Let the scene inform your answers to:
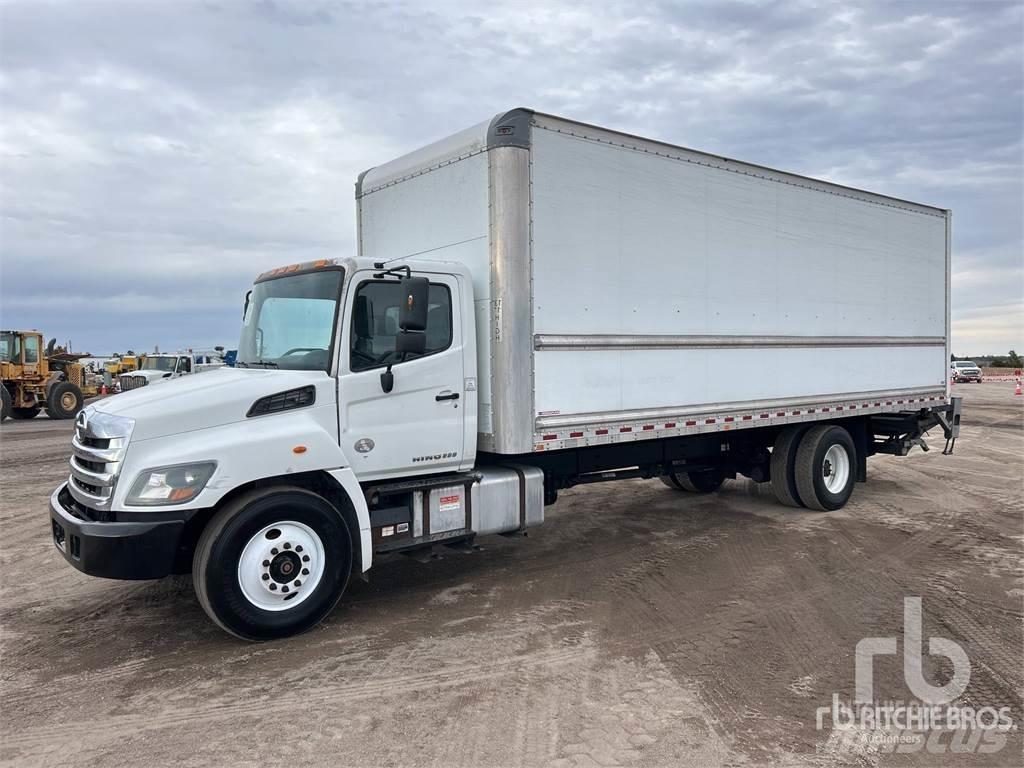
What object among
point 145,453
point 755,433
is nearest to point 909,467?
point 755,433

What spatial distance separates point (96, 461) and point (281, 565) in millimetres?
1428

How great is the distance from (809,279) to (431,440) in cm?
536

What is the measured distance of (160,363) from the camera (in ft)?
92.2

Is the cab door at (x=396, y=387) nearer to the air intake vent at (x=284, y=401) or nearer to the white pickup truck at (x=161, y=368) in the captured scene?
the air intake vent at (x=284, y=401)

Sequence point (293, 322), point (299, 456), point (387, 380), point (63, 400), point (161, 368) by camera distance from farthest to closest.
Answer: point (161, 368) < point (63, 400) < point (293, 322) < point (387, 380) < point (299, 456)

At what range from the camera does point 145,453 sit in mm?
4914

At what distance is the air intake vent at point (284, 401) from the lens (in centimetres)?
528

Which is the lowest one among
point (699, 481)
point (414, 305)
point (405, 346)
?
point (699, 481)

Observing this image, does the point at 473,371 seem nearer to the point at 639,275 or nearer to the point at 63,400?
the point at 639,275

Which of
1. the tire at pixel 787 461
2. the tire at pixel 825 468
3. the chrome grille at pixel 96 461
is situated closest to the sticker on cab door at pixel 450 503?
the chrome grille at pixel 96 461

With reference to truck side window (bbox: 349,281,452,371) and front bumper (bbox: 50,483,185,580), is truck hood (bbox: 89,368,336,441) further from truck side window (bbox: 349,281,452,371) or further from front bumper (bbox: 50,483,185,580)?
front bumper (bbox: 50,483,185,580)

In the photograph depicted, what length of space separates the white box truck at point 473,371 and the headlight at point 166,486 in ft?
0.05

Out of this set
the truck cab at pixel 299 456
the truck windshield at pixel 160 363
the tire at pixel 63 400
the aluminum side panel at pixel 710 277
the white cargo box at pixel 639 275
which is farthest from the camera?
the truck windshield at pixel 160 363

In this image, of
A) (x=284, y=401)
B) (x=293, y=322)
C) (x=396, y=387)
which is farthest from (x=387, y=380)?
(x=293, y=322)
